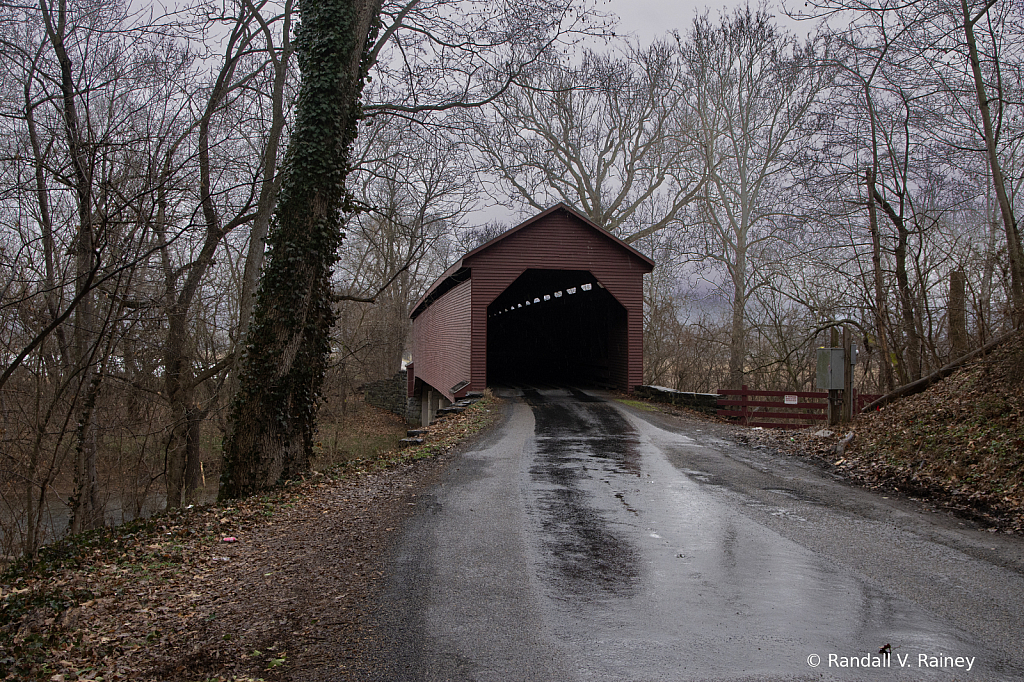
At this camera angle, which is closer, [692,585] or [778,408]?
[692,585]

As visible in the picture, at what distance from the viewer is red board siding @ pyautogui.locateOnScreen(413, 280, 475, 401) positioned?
61.1ft

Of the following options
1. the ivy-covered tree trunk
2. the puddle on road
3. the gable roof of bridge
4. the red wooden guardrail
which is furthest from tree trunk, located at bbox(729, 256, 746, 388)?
the ivy-covered tree trunk

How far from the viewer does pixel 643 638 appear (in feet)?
11.7

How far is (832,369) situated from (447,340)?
517 inches

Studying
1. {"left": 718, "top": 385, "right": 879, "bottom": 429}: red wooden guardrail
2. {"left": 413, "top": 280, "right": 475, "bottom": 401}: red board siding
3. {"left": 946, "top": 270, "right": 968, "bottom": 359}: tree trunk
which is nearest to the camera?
{"left": 946, "top": 270, "right": 968, "bottom": 359}: tree trunk

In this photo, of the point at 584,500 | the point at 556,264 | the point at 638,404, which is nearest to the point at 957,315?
the point at 638,404

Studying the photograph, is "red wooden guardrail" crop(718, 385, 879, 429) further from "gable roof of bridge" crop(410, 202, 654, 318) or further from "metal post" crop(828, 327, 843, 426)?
"metal post" crop(828, 327, 843, 426)

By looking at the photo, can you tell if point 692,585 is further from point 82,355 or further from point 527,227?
point 527,227

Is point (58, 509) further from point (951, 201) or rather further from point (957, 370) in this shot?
point (951, 201)

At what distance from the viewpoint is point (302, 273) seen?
892 centimetres

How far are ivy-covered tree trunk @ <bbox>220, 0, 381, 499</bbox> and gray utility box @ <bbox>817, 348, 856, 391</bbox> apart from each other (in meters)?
7.91

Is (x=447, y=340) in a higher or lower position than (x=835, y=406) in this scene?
higher

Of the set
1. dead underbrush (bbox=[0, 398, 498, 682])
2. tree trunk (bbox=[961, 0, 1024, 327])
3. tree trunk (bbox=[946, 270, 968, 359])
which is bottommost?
dead underbrush (bbox=[0, 398, 498, 682])

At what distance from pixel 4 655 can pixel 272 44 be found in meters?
13.3
